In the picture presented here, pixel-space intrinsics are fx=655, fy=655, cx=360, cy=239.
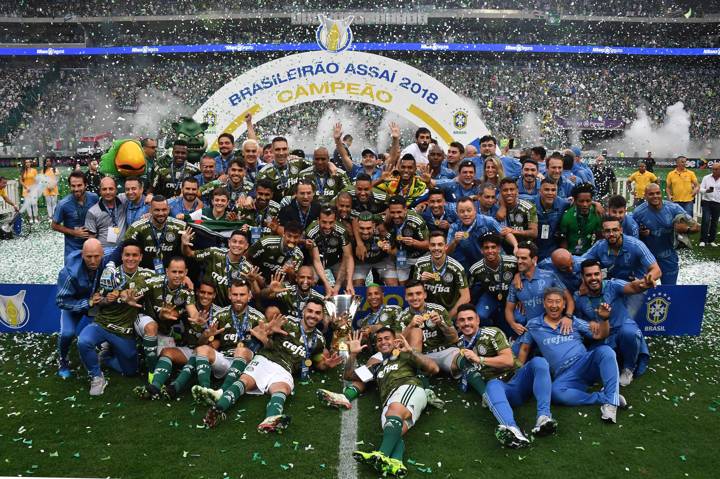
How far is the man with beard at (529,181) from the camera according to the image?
25.1 ft

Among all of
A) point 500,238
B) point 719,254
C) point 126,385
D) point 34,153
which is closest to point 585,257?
point 500,238

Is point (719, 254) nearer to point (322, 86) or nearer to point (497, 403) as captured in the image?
point (322, 86)

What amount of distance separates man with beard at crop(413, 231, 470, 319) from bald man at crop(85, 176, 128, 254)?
11.1 feet

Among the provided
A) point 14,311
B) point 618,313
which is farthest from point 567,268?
point 14,311

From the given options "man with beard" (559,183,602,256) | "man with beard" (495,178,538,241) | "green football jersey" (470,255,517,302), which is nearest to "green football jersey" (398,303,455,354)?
"green football jersey" (470,255,517,302)

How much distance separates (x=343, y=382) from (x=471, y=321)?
1356mm

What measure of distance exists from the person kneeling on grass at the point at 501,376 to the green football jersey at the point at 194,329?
2.30 m

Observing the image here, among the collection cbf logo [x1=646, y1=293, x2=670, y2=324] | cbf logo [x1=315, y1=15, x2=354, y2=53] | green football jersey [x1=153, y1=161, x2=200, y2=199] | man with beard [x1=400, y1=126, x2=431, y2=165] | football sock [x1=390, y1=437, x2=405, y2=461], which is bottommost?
football sock [x1=390, y1=437, x2=405, y2=461]

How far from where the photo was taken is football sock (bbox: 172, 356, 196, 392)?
18.7ft

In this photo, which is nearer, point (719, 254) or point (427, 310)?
point (427, 310)

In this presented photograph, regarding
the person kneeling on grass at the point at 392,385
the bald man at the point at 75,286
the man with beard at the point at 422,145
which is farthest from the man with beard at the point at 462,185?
the bald man at the point at 75,286

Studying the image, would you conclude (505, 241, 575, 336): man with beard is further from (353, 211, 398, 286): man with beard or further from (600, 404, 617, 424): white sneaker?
(353, 211, 398, 286): man with beard

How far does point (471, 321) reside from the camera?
5672 mm

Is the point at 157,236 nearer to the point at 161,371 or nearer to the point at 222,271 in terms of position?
the point at 222,271
